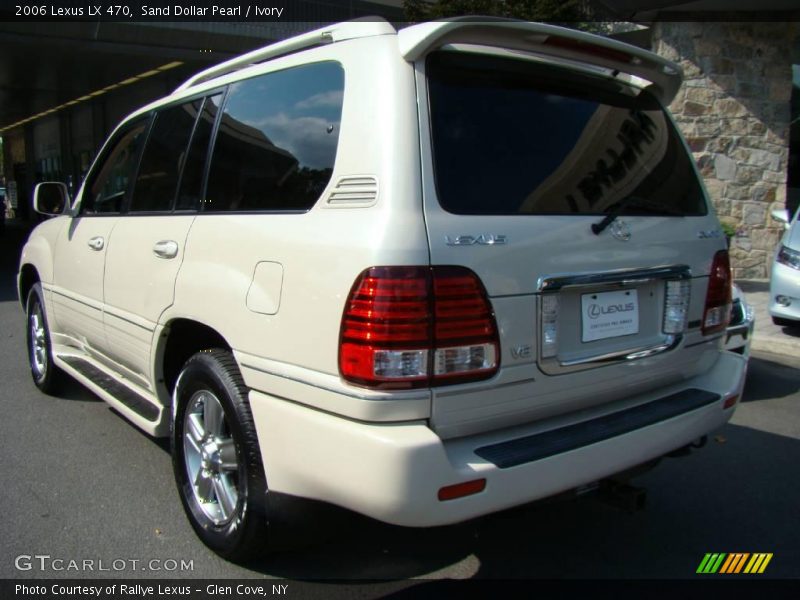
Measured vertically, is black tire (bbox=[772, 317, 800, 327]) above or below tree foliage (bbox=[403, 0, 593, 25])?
below

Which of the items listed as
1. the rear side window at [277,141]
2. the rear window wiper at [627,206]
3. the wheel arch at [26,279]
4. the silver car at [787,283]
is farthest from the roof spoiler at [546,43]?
the silver car at [787,283]

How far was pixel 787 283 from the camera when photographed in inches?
274

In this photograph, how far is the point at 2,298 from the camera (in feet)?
34.3

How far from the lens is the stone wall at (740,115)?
1052 centimetres

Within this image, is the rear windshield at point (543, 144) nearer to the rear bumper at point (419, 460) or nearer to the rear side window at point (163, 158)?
the rear bumper at point (419, 460)

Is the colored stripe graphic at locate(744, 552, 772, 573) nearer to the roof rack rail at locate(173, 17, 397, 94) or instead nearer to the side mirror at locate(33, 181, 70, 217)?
the roof rack rail at locate(173, 17, 397, 94)

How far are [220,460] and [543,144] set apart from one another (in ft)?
5.94

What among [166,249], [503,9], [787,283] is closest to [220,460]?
[166,249]

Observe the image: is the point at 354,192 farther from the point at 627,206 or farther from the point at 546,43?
the point at 627,206

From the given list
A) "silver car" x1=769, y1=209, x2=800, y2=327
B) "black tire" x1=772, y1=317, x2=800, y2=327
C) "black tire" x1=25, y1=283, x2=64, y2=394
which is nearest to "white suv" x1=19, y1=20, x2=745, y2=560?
"black tire" x1=25, y1=283, x2=64, y2=394

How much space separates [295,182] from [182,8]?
39.8ft

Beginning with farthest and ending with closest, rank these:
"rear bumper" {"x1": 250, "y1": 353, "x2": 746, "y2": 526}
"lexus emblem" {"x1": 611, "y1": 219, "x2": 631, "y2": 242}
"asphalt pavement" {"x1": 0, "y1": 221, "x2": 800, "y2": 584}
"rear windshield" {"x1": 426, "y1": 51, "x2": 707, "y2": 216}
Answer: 1. "asphalt pavement" {"x1": 0, "y1": 221, "x2": 800, "y2": 584}
2. "lexus emblem" {"x1": 611, "y1": 219, "x2": 631, "y2": 242}
3. "rear windshield" {"x1": 426, "y1": 51, "x2": 707, "y2": 216}
4. "rear bumper" {"x1": 250, "y1": 353, "x2": 746, "y2": 526}

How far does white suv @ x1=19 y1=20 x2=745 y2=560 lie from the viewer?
2098 mm

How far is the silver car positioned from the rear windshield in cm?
469
